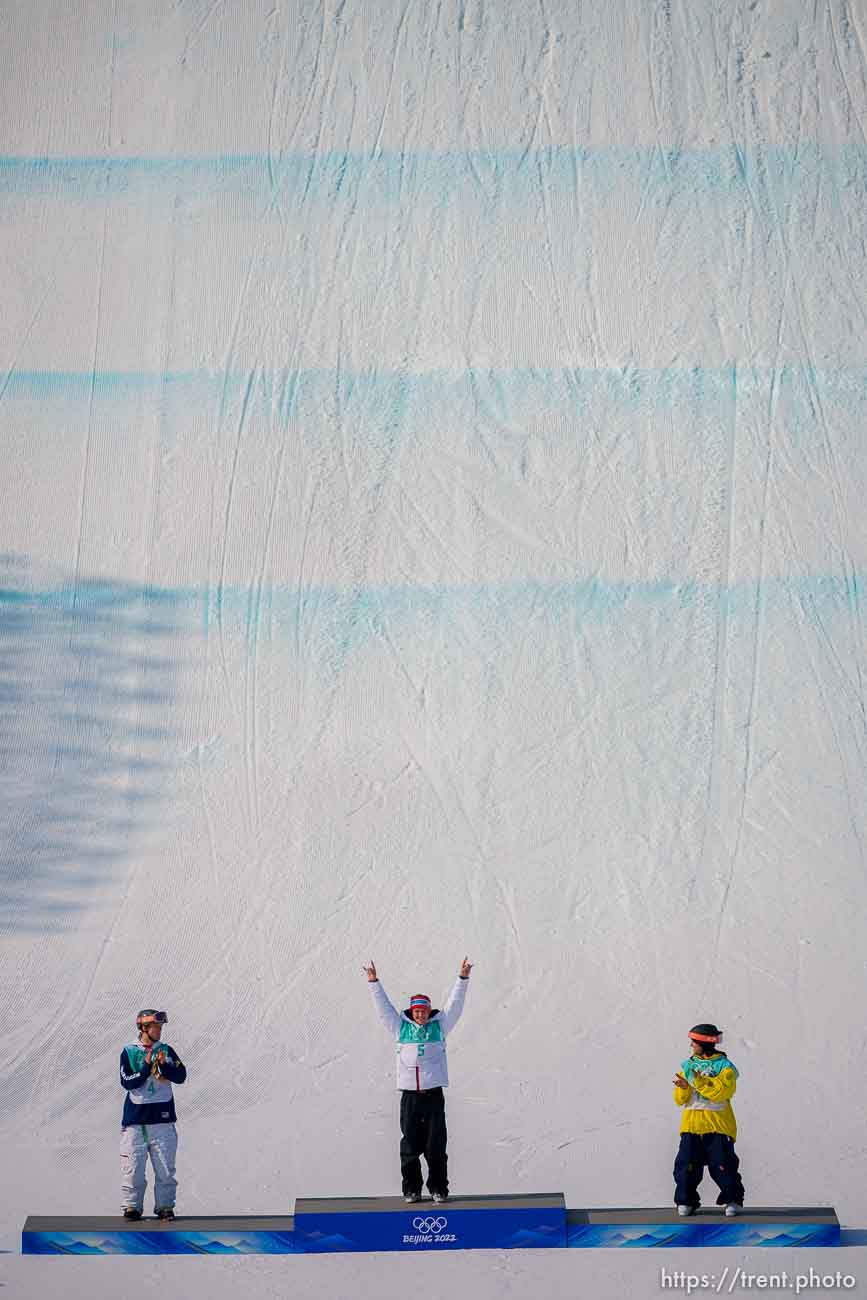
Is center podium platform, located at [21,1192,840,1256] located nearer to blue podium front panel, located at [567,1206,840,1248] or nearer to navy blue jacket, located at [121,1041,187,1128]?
blue podium front panel, located at [567,1206,840,1248]

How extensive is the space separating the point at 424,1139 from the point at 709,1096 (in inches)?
49.3

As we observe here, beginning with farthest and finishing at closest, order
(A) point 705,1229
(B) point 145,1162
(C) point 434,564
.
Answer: (C) point 434,564, (B) point 145,1162, (A) point 705,1229

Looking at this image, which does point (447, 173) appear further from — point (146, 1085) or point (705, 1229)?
point (705, 1229)

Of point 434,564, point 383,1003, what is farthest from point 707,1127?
point 434,564

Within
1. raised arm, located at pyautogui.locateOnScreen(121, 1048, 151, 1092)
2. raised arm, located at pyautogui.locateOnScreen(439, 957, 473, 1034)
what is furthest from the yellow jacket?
raised arm, located at pyautogui.locateOnScreen(121, 1048, 151, 1092)

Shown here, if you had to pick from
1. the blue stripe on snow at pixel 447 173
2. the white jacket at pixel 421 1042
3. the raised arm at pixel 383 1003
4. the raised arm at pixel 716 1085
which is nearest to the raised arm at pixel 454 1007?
the white jacket at pixel 421 1042

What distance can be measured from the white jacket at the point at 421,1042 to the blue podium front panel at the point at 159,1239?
2.67 feet

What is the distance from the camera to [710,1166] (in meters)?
7.35

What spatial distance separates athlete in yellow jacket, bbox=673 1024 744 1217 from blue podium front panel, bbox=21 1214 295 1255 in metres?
1.69

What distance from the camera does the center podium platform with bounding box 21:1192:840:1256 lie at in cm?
723

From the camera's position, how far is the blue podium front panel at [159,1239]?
7242mm

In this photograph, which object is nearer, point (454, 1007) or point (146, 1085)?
point (146, 1085)

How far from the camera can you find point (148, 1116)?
7457mm

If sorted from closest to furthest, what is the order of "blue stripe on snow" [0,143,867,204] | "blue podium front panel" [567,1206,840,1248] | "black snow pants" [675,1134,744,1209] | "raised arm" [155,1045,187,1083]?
"blue podium front panel" [567,1206,840,1248]
"black snow pants" [675,1134,744,1209]
"raised arm" [155,1045,187,1083]
"blue stripe on snow" [0,143,867,204]
